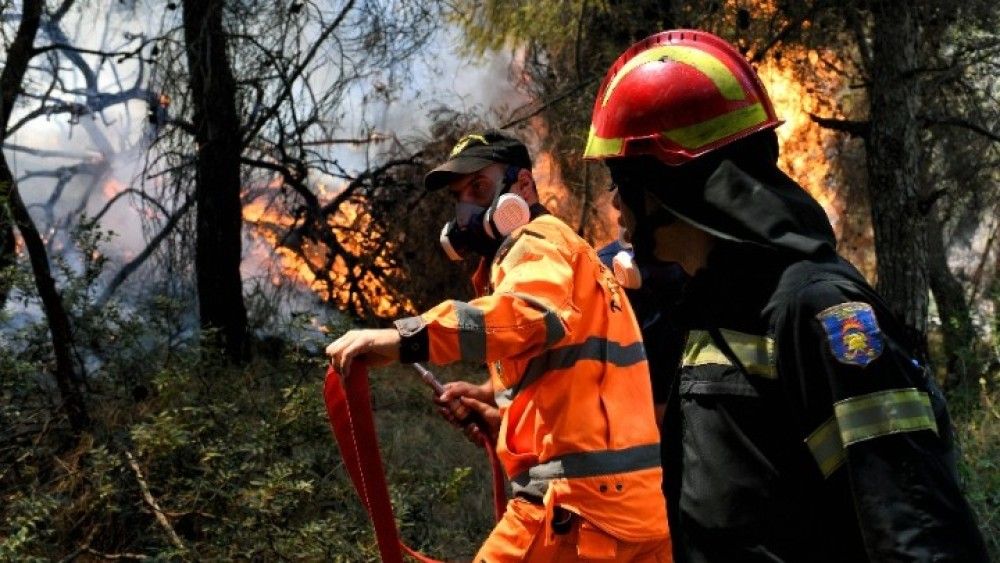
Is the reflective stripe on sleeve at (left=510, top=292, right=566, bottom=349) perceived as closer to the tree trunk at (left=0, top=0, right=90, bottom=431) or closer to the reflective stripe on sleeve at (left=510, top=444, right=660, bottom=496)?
the reflective stripe on sleeve at (left=510, top=444, right=660, bottom=496)

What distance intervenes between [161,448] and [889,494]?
14.3 feet

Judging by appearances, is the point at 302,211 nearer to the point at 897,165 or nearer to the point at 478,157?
the point at 897,165

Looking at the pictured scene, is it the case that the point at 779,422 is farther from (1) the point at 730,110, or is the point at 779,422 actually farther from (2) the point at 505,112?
(2) the point at 505,112

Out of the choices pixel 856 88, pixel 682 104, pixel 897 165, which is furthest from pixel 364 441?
pixel 856 88

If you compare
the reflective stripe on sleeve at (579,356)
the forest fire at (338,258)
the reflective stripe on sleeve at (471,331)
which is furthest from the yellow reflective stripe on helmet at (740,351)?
the forest fire at (338,258)

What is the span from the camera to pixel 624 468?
3039mm

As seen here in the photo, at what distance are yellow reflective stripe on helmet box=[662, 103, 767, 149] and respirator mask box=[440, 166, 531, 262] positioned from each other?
1.53 m

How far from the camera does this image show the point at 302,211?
10.6 metres

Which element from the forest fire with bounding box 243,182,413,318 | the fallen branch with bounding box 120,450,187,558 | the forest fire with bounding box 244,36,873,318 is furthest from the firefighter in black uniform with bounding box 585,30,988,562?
the forest fire with bounding box 243,182,413,318

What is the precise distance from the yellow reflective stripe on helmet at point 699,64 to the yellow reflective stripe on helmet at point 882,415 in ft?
2.11

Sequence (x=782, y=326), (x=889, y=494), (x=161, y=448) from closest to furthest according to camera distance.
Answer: (x=889, y=494) → (x=782, y=326) → (x=161, y=448)

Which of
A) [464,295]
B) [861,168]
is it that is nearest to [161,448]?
[464,295]

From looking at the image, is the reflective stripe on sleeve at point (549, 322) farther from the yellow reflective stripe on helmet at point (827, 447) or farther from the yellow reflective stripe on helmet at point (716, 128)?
the yellow reflective stripe on helmet at point (827, 447)

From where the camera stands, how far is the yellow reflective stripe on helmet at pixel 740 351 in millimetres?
1649
